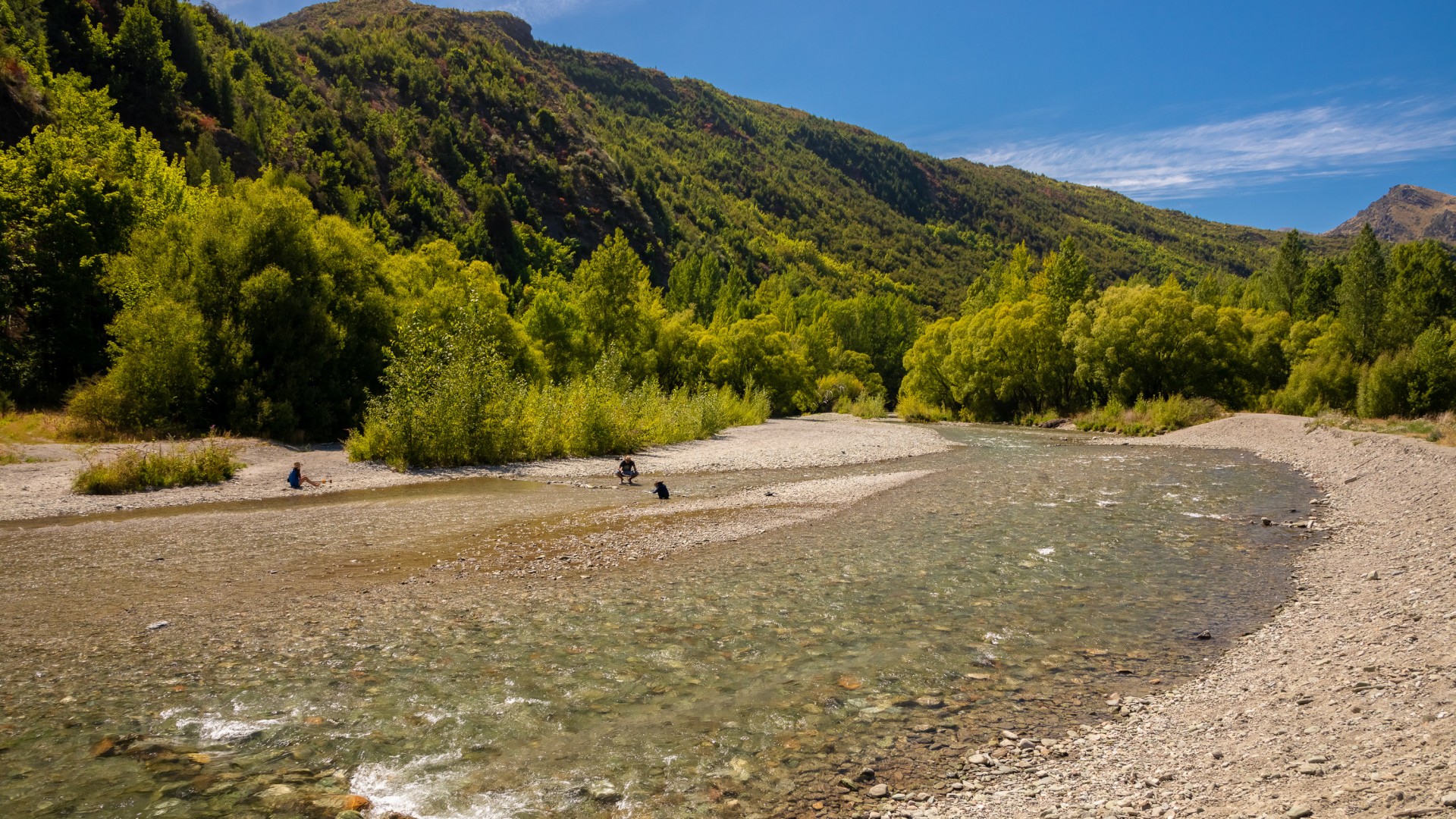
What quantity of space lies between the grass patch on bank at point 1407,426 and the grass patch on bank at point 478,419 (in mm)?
34902

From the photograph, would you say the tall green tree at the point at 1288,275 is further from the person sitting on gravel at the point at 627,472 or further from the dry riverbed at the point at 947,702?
the person sitting on gravel at the point at 627,472

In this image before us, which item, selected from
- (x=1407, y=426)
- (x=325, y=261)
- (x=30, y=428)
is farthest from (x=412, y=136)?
(x=1407, y=426)

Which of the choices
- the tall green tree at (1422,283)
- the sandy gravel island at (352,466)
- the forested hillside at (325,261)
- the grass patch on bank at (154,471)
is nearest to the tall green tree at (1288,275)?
the forested hillside at (325,261)

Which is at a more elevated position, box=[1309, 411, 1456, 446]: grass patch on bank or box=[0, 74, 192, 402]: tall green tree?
box=[0, 74, 192, 402]: tall green tree

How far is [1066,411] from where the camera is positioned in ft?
213

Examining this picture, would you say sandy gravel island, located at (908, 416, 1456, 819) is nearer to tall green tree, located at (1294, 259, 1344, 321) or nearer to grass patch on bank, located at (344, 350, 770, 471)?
grass patch on bank, located at (344, 350, 770, 471)

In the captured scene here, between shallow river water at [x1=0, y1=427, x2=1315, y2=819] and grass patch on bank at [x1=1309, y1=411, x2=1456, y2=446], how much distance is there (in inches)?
859

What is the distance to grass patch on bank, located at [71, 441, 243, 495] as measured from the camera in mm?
20609

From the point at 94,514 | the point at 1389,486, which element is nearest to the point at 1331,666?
the point at 1389,486

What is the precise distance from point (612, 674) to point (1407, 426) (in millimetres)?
43164

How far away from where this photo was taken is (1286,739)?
236 inches

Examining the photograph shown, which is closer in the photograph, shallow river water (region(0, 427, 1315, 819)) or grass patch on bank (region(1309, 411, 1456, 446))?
shallow river water (region(0, 427, 1315, 819))

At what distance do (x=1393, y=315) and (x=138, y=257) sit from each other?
287ft

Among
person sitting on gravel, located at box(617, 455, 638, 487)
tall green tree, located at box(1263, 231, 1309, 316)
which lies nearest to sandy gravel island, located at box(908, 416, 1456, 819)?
person sitting on gravel, located at box(617, 455, 638, 487)
